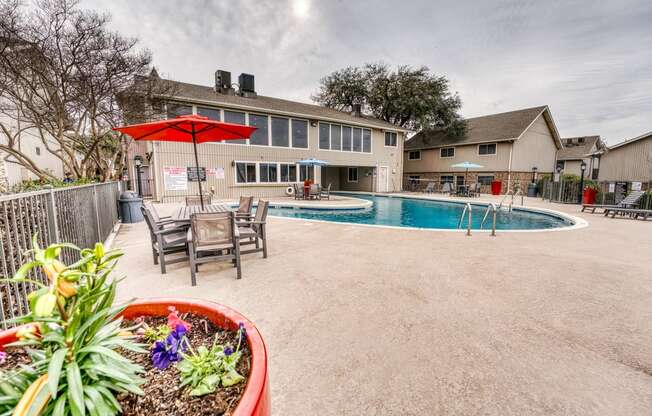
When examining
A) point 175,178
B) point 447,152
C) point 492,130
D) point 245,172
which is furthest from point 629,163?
point 175,178

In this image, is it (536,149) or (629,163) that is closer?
(629,163)

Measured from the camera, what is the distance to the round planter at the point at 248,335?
3.24ft

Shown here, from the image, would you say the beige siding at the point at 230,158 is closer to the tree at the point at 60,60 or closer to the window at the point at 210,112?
the window at the point at 210,112

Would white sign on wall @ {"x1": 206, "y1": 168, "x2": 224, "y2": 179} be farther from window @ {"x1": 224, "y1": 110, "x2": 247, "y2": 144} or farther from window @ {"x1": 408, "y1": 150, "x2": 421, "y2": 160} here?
window @ {"x1": 408, "y1": 150, "x2": 421, "y2": 160}

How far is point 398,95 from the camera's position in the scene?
87.3 ft

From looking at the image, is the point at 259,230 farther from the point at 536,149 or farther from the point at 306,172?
the point at 536,149

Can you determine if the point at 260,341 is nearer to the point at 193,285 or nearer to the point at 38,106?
the point at 193,285

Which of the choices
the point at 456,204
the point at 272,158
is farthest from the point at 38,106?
the point at 456,204

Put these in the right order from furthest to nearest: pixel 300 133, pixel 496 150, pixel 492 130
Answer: pixel 492 130
pixel 496 150
pixel 300 133

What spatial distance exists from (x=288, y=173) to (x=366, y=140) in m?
7.02

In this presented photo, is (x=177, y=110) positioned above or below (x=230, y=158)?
above

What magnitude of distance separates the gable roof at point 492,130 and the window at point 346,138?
9.36 m

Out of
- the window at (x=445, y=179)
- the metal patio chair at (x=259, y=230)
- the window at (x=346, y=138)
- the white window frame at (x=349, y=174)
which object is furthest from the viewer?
the window at (x=445, y=179)

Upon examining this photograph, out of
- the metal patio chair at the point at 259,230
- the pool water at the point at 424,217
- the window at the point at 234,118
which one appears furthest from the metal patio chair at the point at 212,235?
the window at the point at 234,118
